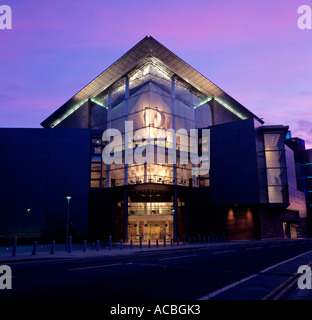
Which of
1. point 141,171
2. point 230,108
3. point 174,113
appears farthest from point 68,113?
point 230,108

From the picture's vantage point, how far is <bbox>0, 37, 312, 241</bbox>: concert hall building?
41.8 meters

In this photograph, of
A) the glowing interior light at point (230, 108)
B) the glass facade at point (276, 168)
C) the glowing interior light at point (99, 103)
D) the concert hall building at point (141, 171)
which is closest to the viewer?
the concert hall building at point (141, 171)

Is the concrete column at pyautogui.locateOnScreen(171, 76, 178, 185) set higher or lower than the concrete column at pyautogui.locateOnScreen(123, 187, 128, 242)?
higher

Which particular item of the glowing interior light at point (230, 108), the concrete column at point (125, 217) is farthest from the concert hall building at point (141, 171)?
the glowing interior light at point (230, 108)

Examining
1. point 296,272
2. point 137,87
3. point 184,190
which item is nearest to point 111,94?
point 137,87

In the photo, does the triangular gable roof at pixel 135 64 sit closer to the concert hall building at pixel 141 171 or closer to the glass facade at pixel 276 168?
the concert hall building at pixel 141 171

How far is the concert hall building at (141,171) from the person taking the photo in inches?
1647

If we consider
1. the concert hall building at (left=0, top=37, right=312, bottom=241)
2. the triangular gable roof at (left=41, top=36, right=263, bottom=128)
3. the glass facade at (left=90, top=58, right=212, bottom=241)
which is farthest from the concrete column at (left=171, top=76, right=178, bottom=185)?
the triangular gable roof at (left=41, top=36, right=263, bottom=128)

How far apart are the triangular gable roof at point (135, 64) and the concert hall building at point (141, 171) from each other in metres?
0.17

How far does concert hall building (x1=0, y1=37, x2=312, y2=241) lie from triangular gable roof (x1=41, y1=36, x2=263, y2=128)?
168mm

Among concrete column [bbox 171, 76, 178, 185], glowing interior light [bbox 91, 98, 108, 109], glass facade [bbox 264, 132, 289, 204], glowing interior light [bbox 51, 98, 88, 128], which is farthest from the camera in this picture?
glowing interior light [bbox 51, 98, 88, 128]

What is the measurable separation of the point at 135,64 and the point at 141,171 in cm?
1495

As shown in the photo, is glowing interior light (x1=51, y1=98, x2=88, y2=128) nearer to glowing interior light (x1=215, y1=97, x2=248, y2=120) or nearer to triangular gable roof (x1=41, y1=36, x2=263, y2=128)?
triangular gable roof (x1=41, y1=36, x2=263, y2=128)

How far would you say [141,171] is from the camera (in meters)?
40.0
